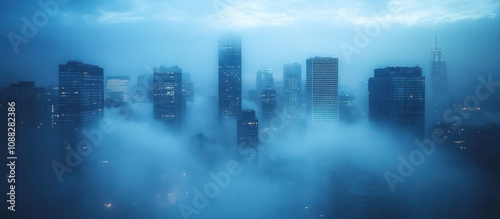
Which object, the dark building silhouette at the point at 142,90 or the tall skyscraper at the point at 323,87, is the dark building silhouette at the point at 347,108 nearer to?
the tall skyscraper at the point at 323,87

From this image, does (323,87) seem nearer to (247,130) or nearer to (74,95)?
(247,130)

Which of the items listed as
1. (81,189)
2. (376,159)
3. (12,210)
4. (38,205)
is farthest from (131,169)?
(376,159)

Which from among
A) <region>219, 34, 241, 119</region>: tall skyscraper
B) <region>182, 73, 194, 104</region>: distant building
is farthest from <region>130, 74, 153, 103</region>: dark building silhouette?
<region>219, 34, 241, 119</region>: tall skyscraper

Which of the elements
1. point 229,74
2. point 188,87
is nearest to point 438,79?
point 229,74

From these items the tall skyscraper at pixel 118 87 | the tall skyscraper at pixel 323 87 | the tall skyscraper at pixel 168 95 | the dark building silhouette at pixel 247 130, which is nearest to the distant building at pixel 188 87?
the tall skyscraper at pixel 168 95

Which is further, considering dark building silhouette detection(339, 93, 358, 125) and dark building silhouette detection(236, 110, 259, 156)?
dark building silhouette detection(339, 93, 358, 125)

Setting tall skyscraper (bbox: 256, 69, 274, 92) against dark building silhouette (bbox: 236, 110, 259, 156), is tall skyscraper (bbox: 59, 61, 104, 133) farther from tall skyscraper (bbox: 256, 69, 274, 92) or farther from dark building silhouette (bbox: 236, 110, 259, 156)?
tall skyscraper (bbox: 256, 69, 274, 92)
